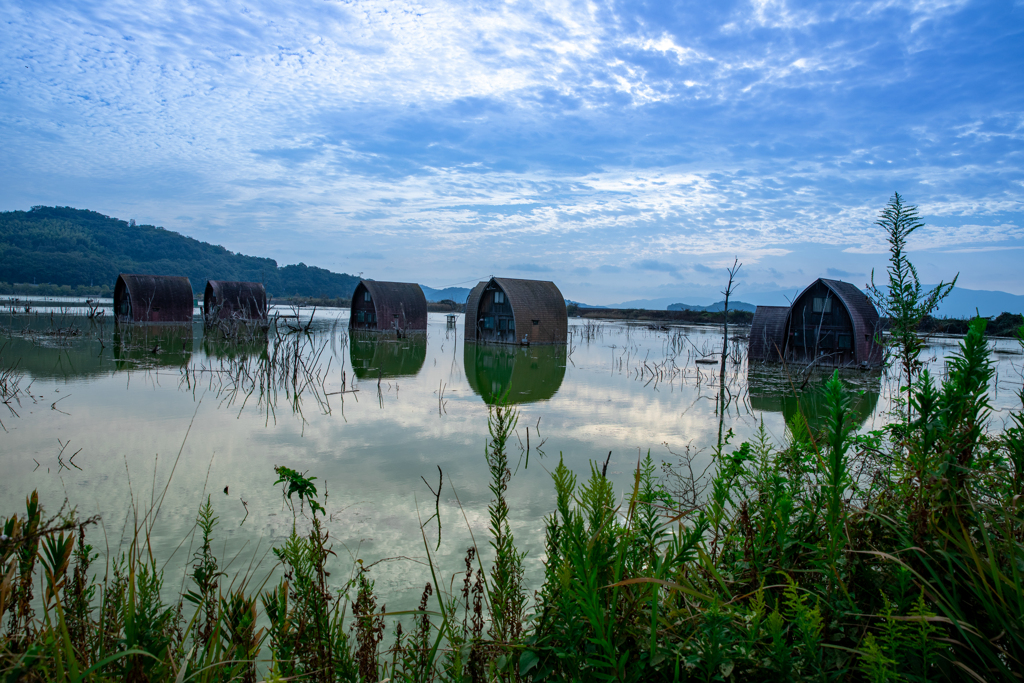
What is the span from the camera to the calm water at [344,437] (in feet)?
16.3

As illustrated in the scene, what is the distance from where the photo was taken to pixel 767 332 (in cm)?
2022

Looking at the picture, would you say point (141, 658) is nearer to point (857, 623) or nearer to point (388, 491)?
point (857, 623)

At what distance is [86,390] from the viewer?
431 inches

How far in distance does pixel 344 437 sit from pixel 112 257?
4878 inches

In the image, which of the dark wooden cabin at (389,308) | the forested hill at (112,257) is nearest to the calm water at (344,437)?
the dark wooden cabin at (389,308)

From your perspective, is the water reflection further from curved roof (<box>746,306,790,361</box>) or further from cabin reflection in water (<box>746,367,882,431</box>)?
curved roof (<box>746,306,790,361</box>)

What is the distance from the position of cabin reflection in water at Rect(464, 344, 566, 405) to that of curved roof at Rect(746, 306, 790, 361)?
271 inches

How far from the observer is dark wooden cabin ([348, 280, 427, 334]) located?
104 ft

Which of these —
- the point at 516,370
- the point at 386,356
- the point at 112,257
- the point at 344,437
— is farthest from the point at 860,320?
the point at 112,257

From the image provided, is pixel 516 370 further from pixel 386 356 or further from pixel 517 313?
pixel 517 313

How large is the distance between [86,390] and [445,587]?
34.1 feet

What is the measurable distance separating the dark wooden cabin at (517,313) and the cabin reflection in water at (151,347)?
12.8 metres

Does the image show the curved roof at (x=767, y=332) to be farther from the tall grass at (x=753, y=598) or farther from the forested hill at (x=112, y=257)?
the forested hill at (x=112, y=257)

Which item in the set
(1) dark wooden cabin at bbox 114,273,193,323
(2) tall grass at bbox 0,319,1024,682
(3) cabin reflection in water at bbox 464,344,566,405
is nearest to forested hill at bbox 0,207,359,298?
(1) dark wooden cabin at bbox 114,273,193,323
